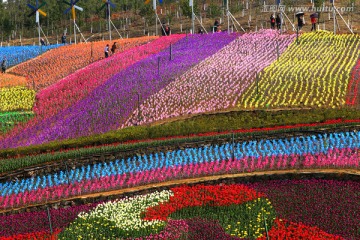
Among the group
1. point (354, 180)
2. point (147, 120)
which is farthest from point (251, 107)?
point (354, 180)

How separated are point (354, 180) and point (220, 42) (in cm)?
3201

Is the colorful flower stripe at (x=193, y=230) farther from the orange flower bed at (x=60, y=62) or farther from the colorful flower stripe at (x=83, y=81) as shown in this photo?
the orange flower bed at (x=60, y=62)

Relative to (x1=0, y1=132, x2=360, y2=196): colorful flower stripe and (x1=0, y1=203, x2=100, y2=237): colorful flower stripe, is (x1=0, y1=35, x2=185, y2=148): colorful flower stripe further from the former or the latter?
(x1=0, y1=203, x2=100, y2=237): colorful flower stripe

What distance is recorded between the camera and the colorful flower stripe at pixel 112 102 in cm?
3322

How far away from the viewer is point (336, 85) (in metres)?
35.4

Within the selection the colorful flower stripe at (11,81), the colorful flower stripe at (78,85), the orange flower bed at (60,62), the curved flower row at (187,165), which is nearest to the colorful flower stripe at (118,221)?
the curved flower row at (187,165)

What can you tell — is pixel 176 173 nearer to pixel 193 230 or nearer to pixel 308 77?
pixel 193 230

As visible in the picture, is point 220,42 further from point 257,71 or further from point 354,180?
point 354,180

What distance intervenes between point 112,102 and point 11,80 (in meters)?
17.0

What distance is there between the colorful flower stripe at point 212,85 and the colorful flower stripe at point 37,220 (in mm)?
12726

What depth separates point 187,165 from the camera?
23.1 meters

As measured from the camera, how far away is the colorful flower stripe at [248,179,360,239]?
17.1m

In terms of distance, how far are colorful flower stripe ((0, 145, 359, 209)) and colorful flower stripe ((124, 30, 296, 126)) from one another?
10.3 meters

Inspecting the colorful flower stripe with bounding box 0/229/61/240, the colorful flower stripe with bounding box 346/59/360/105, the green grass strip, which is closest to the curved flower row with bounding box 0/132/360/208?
the green grass strip
